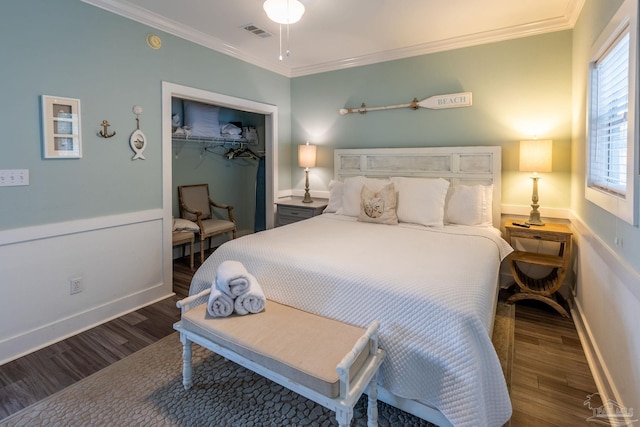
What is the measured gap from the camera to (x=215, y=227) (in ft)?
14.0

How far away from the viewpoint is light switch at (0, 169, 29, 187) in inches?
84.4

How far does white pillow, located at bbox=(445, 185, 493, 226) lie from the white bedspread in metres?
0.50

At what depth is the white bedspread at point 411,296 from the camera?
4.74ft

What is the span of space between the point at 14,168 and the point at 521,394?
3337 millimetres

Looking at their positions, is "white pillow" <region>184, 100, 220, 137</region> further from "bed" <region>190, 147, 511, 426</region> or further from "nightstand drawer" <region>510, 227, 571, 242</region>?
"nightstand drawer" <region>510, 227, 571, 242</region>

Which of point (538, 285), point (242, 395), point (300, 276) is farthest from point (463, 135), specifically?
point (242, 395)

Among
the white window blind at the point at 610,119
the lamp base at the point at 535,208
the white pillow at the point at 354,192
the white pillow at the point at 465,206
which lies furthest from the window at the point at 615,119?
the white pillow at the point at 354,192

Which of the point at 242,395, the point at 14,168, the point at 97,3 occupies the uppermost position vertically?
the point at 97,3

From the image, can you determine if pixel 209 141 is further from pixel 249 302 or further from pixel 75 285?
pixel 249 302

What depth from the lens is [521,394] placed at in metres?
1.90

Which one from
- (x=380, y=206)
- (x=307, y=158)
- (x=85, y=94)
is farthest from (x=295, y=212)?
(x=85, y=94)

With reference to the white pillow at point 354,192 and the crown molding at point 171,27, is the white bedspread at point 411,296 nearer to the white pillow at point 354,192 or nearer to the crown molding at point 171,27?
the white pillow at point 354,192

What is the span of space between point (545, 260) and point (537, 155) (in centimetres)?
88

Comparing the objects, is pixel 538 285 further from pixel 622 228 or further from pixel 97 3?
pixel 97 3
